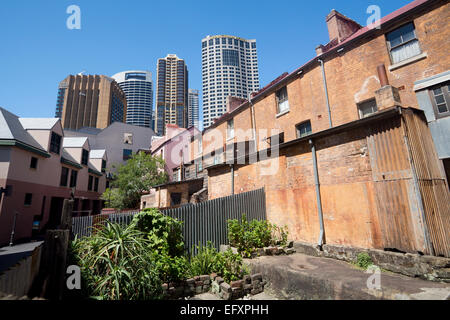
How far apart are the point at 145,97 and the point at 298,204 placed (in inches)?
5013

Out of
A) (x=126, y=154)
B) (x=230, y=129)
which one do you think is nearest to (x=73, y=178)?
(x=126, y=154)

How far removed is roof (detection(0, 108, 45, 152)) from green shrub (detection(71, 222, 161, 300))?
1573cm

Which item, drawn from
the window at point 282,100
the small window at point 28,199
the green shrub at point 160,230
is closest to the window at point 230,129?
the window at point 282,100

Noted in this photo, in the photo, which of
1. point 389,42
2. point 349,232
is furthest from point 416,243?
point 389,42

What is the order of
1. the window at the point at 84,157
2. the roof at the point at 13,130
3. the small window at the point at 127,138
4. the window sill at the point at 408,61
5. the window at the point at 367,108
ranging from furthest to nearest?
1. the small window at the point at 127,138
2. the window at the point at 84,157
3. the roof at the point at 13,130
4. the window at the point at 367,108
5. the window sill at the point at 408,61

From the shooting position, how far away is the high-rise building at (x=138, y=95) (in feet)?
385

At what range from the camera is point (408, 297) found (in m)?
3.65

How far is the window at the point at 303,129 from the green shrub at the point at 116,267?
1204cm

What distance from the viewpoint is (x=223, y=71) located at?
3772 inches

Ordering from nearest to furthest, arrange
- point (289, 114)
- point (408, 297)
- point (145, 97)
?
point (408, 297) → point (289, 114) → point (145, 97)

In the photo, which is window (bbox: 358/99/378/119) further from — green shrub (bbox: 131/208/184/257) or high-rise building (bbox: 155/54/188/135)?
high-rise building (bbox: 155/54/188/135)

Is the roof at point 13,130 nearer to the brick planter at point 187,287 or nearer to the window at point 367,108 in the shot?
the brick planter at point 187,287
